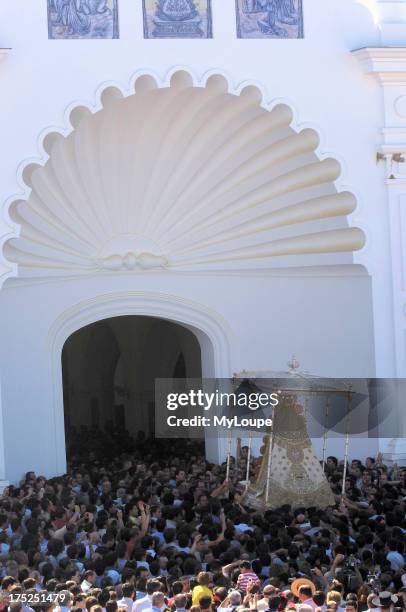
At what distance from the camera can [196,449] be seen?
59.3 ft

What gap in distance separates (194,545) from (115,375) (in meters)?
12.0

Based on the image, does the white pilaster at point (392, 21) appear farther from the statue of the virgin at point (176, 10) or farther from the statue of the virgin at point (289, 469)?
the statue of the virgin at point (289, 469)

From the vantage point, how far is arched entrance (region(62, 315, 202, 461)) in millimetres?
21156

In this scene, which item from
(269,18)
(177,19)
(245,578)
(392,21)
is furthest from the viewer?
(392,21)

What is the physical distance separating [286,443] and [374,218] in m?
3.75

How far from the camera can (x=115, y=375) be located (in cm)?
2259

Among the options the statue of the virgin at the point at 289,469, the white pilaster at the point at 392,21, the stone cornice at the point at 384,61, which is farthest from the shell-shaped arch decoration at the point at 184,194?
the statue of the virgin at the point at 289,469

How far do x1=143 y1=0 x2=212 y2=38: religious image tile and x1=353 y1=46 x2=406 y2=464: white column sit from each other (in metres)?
1.94

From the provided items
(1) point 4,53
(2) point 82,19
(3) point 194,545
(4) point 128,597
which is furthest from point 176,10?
(4) point 128,597

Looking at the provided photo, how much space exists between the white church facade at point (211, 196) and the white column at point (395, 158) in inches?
1.0

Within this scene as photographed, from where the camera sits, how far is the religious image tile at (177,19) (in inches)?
613

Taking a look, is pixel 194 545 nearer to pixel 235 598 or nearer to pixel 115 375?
pixel 235 598

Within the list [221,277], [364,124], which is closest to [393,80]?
[364,124]

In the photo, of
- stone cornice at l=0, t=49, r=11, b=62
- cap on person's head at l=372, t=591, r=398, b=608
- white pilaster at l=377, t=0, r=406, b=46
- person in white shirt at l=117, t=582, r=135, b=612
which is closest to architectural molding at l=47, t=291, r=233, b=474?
stone cornice at l=0, t=49, r=11, b=62
